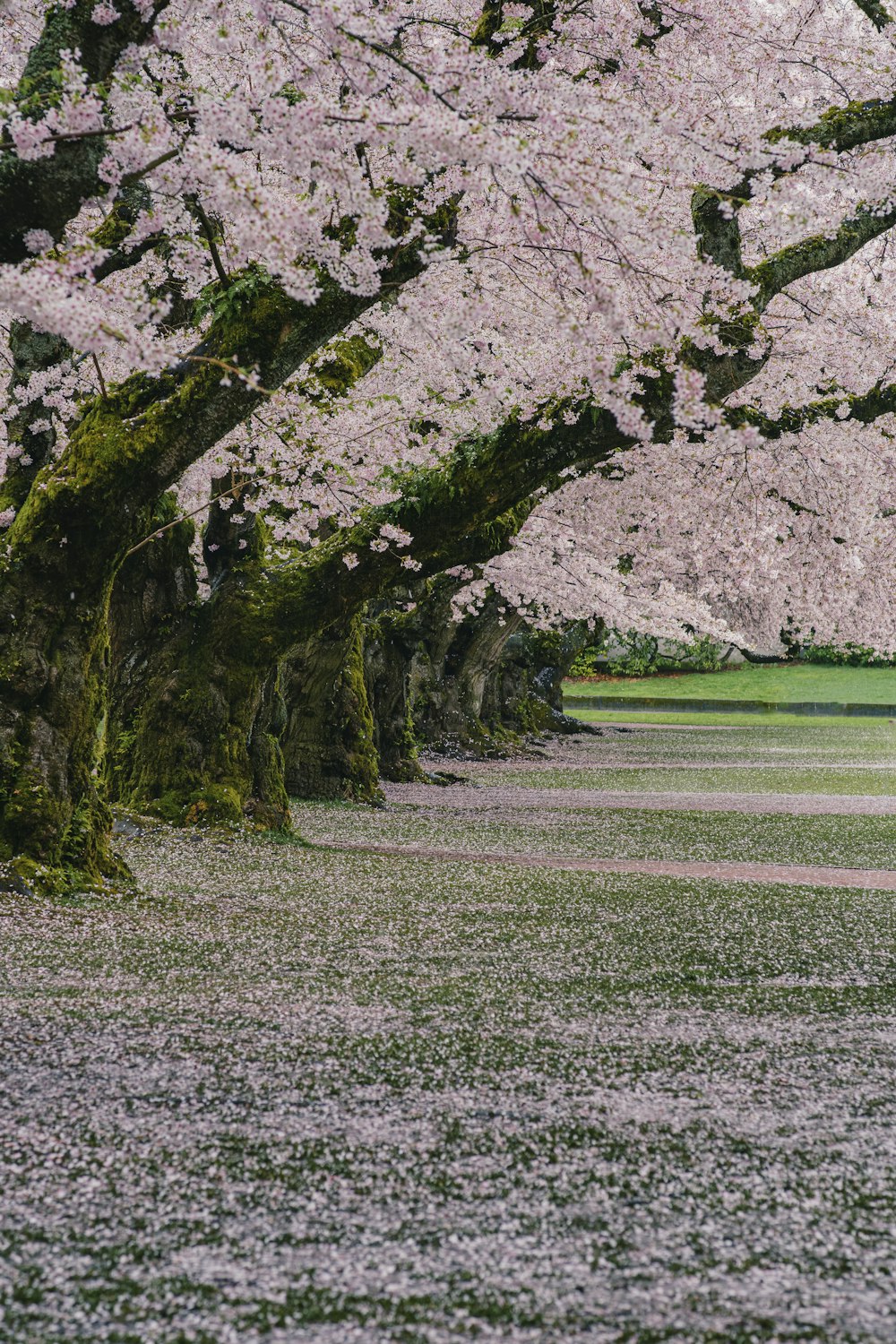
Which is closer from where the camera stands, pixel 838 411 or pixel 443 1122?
→ pixel 443 1122

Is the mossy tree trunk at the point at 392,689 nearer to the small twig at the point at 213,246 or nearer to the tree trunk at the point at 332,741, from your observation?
the tree trunk at the point at 332,741

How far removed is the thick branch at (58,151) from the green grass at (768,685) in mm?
63091

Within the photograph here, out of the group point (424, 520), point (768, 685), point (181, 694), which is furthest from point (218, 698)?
point (768, 685)

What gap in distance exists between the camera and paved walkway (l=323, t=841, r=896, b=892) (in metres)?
10.9

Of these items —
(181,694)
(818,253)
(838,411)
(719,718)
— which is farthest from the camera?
(719,718)

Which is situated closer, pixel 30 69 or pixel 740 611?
pixel 30 69

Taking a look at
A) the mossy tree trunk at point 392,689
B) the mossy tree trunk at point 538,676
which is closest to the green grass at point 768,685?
the mossy tree trunk at point 538,676

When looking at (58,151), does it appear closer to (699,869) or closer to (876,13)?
(699,869)

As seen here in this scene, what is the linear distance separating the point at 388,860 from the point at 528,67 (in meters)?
6.94

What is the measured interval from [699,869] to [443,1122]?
7.39 m

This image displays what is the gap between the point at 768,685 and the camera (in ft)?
251

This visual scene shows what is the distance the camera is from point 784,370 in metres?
18.2

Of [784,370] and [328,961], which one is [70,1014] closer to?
[328,961]

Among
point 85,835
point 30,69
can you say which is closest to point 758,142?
point 30,69
